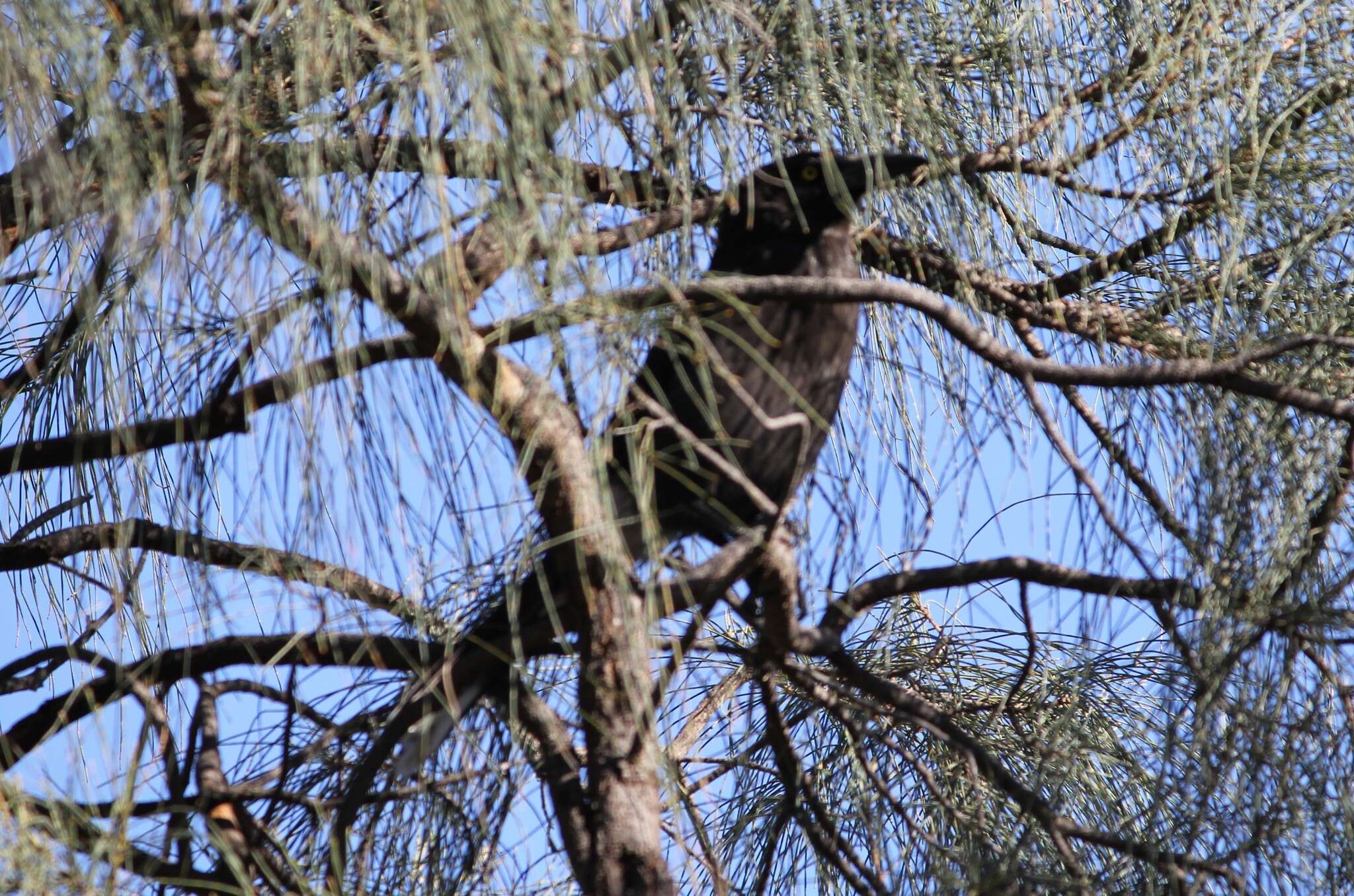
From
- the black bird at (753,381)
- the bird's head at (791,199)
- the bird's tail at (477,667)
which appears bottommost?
the bird's tail at (477,667)

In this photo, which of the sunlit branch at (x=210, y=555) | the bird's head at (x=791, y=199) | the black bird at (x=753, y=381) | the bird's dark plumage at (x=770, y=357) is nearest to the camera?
the sunlit branch at (x=210, y=555)

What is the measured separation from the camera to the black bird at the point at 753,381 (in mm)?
2002

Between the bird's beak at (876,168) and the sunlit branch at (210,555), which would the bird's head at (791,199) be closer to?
the bird's beak at (876,168)

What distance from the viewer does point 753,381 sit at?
2.35 metres

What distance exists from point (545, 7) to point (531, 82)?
0.48 ft

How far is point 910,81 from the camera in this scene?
2.09 metres

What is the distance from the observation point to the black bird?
6.57ft

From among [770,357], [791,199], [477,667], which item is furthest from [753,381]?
[477,667]

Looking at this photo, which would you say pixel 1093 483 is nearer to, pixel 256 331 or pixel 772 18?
pixel 772 18

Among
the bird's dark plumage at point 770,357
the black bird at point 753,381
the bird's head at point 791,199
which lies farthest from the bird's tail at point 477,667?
the bird's head at point 791,199

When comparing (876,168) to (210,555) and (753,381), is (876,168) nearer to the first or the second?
(753,381)

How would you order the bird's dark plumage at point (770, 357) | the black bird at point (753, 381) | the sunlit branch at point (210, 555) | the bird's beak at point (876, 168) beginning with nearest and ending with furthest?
the sunlit branch at point (210, 555) → the black bird at point (753, 381) → the bird's beak at point (876, 168) → the bird's dark plumage at point (770, 357)

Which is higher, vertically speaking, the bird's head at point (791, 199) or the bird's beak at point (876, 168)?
the bird's head at point (791, 199)

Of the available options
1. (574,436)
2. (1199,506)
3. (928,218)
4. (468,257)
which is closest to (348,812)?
(574,436)
